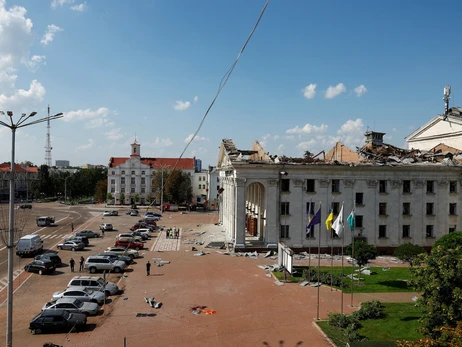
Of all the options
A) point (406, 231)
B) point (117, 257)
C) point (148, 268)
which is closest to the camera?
point (148, 268)

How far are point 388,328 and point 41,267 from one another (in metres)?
28.9

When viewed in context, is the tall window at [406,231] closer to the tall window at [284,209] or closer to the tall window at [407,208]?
the tall window at [407,208]

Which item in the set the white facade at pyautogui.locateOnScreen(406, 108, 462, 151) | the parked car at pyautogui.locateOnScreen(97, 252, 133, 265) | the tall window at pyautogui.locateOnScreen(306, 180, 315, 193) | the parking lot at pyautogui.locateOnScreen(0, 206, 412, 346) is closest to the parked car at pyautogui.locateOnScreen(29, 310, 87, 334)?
the parking lot at pyautogui.locateOnScreen(0, 206, 412, 346)

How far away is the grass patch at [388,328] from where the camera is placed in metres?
20.9

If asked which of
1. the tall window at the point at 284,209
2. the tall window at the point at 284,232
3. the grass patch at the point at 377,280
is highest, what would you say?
the tall window at the point at 284,209

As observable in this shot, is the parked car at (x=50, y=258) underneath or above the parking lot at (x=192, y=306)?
above

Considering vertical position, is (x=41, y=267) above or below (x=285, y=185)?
below

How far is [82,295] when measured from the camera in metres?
25.8

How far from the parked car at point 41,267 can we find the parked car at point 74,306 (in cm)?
1113

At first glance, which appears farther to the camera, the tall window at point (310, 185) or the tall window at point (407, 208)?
the tall window at point (407, 208)

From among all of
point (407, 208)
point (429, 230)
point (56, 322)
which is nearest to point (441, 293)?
point (56, 322)

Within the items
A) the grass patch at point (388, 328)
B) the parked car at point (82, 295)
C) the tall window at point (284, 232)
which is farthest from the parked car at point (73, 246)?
the grass patch at point (388, 328)

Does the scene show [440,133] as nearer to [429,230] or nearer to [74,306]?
[429,230]

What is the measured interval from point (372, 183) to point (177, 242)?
2649cm
